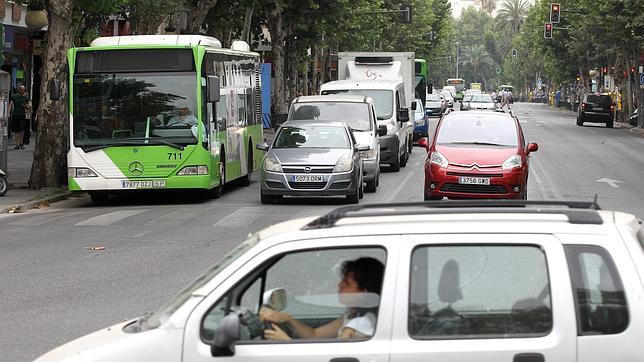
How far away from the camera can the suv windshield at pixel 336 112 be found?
26203 mm

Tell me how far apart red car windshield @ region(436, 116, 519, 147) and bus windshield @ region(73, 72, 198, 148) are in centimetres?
454

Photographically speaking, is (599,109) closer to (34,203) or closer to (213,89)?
(213,89)

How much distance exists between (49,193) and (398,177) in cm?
866

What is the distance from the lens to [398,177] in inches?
1125

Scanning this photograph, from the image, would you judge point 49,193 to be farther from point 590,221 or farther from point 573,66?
point 573,66

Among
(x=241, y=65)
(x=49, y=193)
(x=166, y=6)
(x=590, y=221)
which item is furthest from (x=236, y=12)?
(x=590, y=221)

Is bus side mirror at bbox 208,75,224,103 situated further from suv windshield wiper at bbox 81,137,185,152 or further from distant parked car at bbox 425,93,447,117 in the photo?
distant parked car at bbox 425,93,447,117

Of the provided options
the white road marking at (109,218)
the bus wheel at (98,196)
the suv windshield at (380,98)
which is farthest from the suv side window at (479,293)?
the suv windshield at (380,98)

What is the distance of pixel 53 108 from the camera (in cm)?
2431

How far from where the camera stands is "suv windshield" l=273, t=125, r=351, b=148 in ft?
72.6

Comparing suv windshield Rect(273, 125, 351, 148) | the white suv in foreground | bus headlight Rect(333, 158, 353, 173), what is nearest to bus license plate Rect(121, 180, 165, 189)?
suv windshield Rect(273, 125, 351, 148)

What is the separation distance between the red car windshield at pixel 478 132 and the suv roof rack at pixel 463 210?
14058 mm

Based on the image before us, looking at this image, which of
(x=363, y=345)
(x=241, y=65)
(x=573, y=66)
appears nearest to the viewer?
(x=363, y=345)

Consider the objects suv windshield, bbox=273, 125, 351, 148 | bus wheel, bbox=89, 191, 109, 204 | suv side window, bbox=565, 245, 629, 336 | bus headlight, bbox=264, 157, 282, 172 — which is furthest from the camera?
bus wheel, bbox=89, 191, 109, 204
